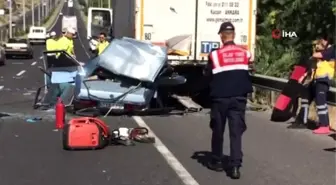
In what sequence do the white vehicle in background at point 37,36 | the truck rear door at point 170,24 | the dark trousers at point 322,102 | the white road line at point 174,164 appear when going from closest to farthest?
the white road line at point 174,164
the dark trousers at point 322,102
the truck rear door at point 170,24
the white vehicle in background at point 37,36

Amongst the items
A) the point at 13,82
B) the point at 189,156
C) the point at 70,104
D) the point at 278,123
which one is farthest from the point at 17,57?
the point at 189,156

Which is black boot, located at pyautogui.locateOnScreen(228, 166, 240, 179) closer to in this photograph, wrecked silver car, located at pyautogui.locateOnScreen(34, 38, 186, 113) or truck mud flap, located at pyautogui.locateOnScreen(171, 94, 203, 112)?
wrecked silver car, located at pyautogui.locateOnScreen(34, 38, 186, 113)

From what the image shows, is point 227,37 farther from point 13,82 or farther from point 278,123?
point 13,82

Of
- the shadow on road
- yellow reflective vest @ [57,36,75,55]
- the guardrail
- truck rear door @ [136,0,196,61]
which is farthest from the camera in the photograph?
yellow reflective vest @ [57,36,75,55]

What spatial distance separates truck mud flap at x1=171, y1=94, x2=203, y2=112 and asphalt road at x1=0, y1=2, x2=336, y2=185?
1.77 meters

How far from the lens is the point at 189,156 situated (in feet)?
31.1

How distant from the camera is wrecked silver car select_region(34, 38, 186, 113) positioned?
14211 mm

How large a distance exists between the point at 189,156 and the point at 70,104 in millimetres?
6561

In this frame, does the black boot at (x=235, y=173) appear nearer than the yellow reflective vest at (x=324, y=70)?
Yes

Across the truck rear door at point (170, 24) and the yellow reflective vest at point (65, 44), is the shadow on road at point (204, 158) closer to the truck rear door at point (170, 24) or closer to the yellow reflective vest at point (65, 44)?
the truck rear door at point (170, 24)

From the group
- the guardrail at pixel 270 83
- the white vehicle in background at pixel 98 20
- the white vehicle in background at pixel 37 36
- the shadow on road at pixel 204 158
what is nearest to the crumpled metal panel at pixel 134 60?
the guardrail at pixel 270 83

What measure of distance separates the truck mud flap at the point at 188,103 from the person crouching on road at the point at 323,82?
3.78 meters

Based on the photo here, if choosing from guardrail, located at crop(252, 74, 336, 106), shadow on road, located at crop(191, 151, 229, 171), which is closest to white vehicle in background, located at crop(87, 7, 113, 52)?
guardrail, located at crop(252, 74, 336, 106)

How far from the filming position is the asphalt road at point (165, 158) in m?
7.97
